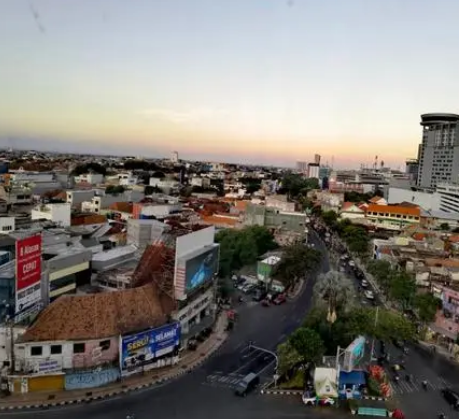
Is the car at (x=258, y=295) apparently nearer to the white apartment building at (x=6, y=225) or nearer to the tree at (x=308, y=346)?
the tree at (x=308, y=346)

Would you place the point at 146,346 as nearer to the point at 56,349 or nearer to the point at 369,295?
the point at 56,349

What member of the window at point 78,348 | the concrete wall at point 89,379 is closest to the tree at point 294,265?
the concrete wall at point 89,379

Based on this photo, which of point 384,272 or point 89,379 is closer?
point 89,379

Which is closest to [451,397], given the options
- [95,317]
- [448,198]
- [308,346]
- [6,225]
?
[308,346]

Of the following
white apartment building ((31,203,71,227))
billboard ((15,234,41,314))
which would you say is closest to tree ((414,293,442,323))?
billboard ((15,234,41,314))

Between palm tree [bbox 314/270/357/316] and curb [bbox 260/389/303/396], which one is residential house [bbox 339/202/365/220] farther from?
curb [bbox 260/389/303/396]

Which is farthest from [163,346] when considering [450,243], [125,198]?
[125,198]
